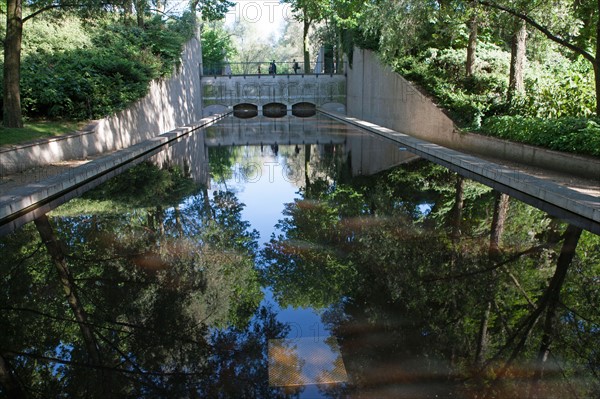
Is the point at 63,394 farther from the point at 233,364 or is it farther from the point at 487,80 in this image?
the point at 487,80

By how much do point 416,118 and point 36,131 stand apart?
46.2 feet

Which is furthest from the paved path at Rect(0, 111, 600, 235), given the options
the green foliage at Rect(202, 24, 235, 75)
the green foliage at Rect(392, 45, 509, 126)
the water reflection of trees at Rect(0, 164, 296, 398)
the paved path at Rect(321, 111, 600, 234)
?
the green foliage at Rect(202, 24, 235, 75)

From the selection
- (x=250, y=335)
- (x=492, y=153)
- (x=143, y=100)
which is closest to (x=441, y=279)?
(x=250, y=335)

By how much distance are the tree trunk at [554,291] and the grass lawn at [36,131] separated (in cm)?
1177

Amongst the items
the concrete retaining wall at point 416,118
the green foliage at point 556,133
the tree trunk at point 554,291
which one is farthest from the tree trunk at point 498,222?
the green foliage at point 556,133

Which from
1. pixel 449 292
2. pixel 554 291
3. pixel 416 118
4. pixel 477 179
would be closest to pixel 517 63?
pixel 416 118

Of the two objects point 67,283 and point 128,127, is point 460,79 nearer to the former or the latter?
point 128,127

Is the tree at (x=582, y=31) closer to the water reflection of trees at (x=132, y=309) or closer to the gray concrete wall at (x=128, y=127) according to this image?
the water reflection of trees at (x=132, y=309)

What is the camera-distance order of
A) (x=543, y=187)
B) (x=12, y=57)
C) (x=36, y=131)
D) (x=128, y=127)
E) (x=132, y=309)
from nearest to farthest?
(x=132, y=309) < (x=543, y=187) < (x=12, y=57) < (x=36, y=131) < (x=128, y=127)

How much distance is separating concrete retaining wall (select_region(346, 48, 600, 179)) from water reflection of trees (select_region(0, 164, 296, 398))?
283 inches

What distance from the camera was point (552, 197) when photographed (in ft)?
26.6

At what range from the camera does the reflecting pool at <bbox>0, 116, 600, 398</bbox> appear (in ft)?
11.5

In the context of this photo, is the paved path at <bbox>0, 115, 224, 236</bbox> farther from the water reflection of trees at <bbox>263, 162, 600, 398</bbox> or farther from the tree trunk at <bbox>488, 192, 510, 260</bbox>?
the tree trunk at <bbox>488, 192, 510, 260</bbox>

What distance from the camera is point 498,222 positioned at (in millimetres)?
7234
